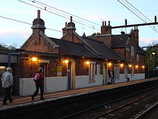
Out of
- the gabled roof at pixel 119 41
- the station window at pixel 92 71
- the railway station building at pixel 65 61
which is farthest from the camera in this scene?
the gabled roof at pixel 119 41

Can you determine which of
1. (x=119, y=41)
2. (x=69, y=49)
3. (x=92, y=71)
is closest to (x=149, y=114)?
(x=69, y=49)

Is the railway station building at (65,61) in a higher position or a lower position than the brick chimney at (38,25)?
lower

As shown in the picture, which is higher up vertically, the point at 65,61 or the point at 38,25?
the point at 38,25

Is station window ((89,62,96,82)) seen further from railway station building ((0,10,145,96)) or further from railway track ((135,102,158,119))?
railway track ((135,102,158,119))

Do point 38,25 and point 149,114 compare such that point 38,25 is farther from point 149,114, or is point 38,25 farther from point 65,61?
point 149,114

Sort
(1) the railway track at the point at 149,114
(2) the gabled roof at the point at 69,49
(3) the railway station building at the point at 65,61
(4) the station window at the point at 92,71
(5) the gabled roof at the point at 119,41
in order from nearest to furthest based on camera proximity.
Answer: (1) the railway track at the point at 149,114 < (3) the railway station building at the point at 65,61 < (2) the gabled roof at the point at 69,49 < (4) the station window at the point at 92,71 < (5) the gabled roof at the point at 119,41

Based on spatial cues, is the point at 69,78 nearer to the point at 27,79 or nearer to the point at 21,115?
the point at 27,79

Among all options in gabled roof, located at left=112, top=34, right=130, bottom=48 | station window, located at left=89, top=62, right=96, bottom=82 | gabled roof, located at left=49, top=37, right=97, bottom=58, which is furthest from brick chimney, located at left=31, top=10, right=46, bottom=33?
gabled roof, located at left=112, top=34, right=130, bottom=48

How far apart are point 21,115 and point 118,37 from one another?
2966 centimetres

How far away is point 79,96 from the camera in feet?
45.6

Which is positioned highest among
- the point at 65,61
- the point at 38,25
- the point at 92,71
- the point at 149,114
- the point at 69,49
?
the point at 38,25

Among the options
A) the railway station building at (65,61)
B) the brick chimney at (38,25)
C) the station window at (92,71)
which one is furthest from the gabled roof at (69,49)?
the brick chimney at (38,25)

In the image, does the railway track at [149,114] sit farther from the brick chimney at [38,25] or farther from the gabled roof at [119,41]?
the gabled roof at [119,41]

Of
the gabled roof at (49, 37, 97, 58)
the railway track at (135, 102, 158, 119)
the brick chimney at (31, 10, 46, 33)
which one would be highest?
the brick chimney at (31, 10, 46, 33)
